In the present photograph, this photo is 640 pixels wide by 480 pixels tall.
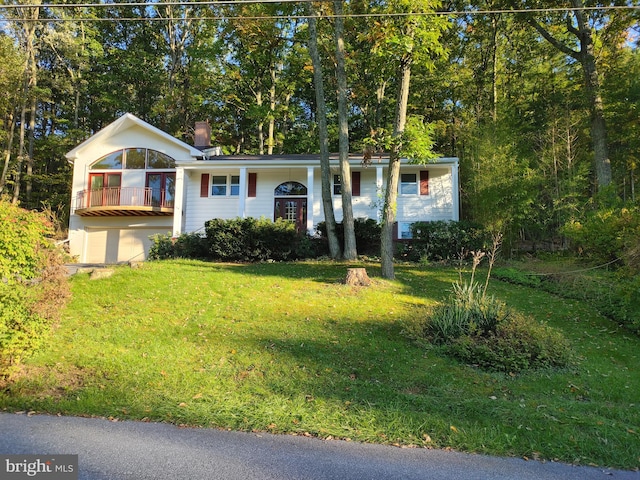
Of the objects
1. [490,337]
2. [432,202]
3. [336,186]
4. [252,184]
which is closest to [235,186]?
[252,184]

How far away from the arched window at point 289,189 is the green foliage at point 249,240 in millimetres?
4735

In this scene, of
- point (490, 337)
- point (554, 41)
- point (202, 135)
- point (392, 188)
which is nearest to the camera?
point (490, 337)

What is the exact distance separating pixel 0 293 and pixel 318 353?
3.84m

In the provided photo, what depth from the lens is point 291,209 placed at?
19.0 metres

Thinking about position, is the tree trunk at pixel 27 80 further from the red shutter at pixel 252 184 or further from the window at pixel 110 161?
the red shutter at pixel 252 184

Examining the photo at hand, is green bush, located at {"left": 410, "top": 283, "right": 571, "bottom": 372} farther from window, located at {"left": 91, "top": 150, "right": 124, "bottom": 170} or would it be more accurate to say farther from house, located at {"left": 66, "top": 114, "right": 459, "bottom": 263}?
window, located at {"left": 91, "top": 150, "right": 124, "bottom": 170}

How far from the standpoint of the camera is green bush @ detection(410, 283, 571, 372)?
213 inches

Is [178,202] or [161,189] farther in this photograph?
[161,189]

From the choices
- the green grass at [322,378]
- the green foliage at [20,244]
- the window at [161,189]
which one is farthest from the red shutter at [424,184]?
the green foliage at [20,244]

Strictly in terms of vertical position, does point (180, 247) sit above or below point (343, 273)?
above

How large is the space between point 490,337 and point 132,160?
19.4 metres

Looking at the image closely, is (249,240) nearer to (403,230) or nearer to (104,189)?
(403,230)

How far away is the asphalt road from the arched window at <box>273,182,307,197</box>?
52.4ft

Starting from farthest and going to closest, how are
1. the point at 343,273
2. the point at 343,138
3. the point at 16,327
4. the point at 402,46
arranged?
1. the point at 343,138
2. the point at 343,273
3. the point at 402,46
4. the point at 16,327
